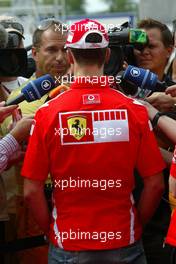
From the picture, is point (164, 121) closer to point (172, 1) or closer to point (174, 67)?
point (174, 67)

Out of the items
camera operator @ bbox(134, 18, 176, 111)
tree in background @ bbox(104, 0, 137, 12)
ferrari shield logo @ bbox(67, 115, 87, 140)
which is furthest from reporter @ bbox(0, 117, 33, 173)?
tree in background @ bbox(104, 0, 137, 12)

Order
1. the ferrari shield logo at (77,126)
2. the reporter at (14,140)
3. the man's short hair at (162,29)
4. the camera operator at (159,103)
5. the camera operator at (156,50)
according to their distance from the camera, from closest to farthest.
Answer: the ferrari shield logo at (77,126), the reporter at (14,140), the camera operator at (159,103), the camera operator at (156,50), the man's short hair at (162,29)

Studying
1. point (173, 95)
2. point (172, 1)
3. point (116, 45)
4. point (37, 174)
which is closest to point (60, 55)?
point (116, 45)

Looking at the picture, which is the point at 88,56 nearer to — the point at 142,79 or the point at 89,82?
the point at 89,82

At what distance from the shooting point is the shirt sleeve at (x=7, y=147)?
2994 millimetres

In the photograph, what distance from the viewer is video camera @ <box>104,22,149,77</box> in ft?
10.8

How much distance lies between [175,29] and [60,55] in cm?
75

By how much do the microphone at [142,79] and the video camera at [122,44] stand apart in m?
0.21

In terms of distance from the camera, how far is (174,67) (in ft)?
12.4

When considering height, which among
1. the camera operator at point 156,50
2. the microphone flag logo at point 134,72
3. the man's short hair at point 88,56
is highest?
the man's short hair at point 88,56

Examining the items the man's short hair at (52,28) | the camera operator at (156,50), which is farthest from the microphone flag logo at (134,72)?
the man's short hair at (52,28)

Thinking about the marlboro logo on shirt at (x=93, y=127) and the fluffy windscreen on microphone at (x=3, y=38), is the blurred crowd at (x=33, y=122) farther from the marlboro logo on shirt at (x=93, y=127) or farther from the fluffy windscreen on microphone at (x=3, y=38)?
the marlboro logo on shirt at (x=93, y=127)

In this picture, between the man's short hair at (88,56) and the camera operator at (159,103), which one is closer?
the man's short hair at (88,56)

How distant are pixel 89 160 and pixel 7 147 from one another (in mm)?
508
